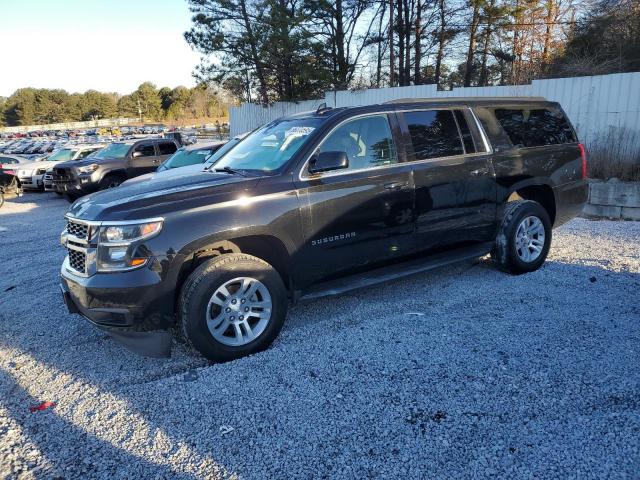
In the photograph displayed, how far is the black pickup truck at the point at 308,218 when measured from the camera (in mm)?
3445

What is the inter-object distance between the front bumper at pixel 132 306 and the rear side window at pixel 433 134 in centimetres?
269

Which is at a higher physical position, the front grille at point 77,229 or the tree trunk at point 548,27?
the tree trunk at point 548,27

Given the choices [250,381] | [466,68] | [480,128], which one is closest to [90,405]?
[250,381]

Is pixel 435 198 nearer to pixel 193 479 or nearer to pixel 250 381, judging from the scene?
pixel 250 381

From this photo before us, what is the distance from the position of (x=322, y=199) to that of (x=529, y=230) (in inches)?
109

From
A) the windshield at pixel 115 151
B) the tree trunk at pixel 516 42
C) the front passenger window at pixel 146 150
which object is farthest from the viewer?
the tree trunk at pixel 516 42

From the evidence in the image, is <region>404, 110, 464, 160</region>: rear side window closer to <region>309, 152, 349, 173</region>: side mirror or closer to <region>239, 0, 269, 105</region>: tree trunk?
<region>309, 152, 349, 173</region>: side mirror

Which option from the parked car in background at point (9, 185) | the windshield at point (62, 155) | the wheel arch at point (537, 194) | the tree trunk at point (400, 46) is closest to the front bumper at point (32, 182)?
the parked car in background at point (9, 185)

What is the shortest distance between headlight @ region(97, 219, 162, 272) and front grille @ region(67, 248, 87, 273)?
0.28m

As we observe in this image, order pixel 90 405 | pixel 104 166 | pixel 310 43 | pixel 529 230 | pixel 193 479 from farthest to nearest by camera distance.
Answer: pixel 310 43, pixel 104 166, pixel 529 230, pixel 90 405, pixel 193 479

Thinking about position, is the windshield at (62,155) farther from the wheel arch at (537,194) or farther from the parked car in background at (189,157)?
the wheel arch at (537,194)

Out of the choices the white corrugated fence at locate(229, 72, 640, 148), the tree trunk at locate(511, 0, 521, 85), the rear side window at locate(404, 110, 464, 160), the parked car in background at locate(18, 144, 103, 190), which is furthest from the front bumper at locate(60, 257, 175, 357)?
the tree trunk at locate(511, 0, 521, 85)

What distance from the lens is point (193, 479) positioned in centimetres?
249

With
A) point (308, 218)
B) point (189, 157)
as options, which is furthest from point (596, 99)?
point (308, 218)
